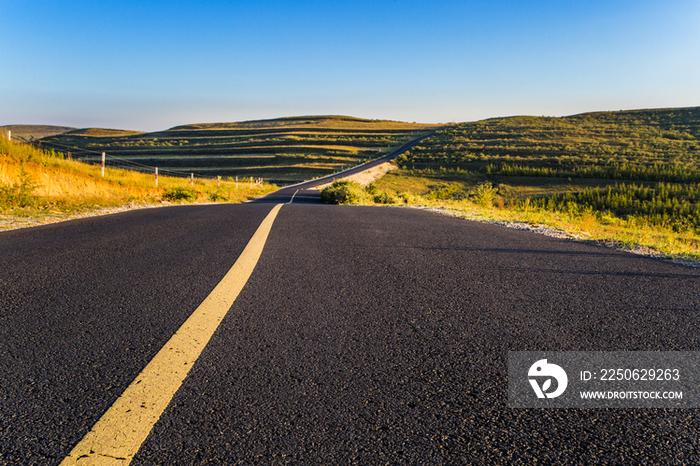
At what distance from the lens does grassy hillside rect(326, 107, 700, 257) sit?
21.0m

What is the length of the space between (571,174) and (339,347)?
2045 inches

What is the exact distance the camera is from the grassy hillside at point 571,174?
68.9 feet

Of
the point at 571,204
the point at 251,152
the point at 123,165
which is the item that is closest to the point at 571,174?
the point at 571,204

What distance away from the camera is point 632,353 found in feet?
8.18

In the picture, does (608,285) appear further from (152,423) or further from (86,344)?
(86,344)

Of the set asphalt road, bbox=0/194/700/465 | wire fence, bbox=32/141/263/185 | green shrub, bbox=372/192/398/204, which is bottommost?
green shrub, bbox=372/192/398/204

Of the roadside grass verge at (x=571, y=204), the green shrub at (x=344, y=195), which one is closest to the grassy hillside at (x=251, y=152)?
the roadside grass verge at (x=571, y=204)

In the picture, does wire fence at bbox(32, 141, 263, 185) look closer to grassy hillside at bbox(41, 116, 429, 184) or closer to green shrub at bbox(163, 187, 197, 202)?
grassy hillside at bbox(41, 116, 429, 184)

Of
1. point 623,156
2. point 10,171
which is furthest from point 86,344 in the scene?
point 623,156

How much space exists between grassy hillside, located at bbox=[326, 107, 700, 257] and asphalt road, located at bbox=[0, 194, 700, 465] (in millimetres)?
4064

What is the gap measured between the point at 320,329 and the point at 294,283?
1.19m

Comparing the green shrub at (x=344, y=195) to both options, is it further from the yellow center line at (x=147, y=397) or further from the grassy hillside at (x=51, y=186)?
the yellow center line at (x=147, y=397)

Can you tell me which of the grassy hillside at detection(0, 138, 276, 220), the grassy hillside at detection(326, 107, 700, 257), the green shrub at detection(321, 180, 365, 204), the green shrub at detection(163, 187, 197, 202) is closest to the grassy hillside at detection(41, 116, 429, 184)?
the grassy hillside at detection(326, 107, 700, 257)

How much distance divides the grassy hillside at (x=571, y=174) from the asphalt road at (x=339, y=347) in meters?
4.06
